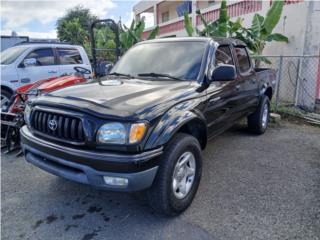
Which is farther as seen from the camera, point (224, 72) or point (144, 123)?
point (224, 72)

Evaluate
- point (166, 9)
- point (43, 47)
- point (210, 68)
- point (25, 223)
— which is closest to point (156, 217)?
point (25, 223)

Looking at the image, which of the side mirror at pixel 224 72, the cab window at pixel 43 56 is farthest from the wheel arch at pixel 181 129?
the cab window at pixel 43 56

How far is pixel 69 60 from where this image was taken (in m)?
8.29

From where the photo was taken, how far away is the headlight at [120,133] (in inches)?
93.0

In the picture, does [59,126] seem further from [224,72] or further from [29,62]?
[29,62]

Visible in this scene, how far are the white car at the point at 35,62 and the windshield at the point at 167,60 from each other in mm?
3443

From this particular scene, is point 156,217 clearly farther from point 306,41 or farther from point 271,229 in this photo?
point 306,41

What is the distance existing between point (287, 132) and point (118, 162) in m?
4.70

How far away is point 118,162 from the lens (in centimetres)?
232

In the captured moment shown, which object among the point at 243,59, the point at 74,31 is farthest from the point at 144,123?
the point at 74,31

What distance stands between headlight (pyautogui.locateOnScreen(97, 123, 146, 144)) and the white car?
4.66m

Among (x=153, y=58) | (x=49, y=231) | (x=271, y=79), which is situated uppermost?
(x=153, y=58)

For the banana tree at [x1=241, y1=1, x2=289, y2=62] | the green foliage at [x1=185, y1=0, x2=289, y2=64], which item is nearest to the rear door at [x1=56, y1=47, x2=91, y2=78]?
the green foliage at [x1=185, y1=0, x2=289, y2=64]

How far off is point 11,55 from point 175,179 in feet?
21.3
